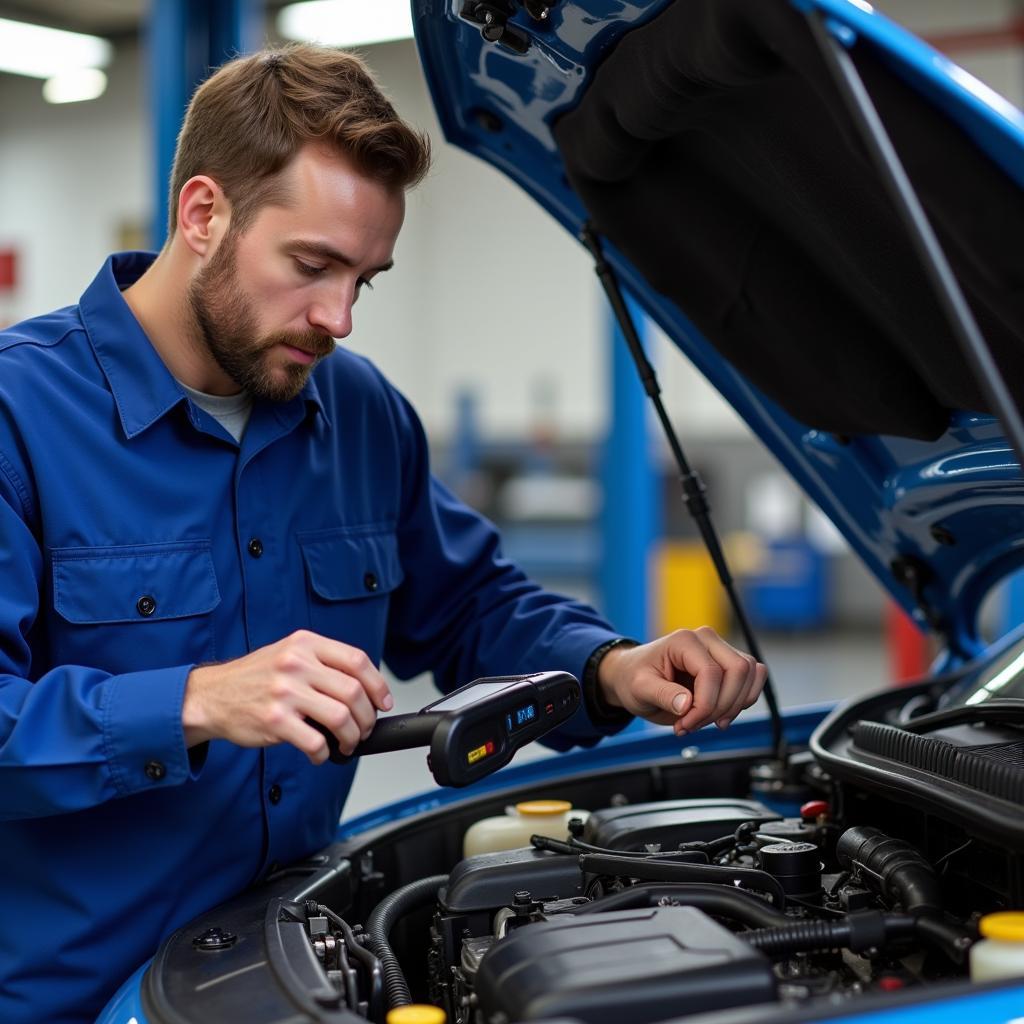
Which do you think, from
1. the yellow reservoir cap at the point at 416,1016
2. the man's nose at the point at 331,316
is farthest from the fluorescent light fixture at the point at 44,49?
the yellow reservoir cap at the point at 416,1016

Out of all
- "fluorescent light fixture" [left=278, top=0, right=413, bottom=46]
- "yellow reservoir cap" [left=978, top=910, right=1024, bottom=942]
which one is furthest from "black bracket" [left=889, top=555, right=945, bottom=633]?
"fluorescent light fixture" [left=278, top=0, right=413, bottom=46]

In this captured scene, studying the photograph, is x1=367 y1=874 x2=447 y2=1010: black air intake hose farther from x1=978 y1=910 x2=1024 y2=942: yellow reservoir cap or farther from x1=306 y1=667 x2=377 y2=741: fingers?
x1=978 y1=910 x2=1024 y2=942: yellow reservoir cap

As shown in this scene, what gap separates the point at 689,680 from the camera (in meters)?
1.56

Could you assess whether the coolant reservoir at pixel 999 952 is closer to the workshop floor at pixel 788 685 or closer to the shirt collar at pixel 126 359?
the shirt collar at pixel 126 359

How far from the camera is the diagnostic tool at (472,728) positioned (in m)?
1.17

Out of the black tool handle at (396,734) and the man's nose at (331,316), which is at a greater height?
the man's nose at (331,316)

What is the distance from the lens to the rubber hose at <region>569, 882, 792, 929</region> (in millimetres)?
1168

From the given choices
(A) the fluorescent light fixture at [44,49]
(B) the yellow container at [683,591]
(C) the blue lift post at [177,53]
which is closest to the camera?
(C) the blue lift post at [177,53]

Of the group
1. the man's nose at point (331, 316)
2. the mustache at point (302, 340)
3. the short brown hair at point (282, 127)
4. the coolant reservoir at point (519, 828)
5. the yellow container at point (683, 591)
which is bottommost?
the yellow container at point (683, 591)

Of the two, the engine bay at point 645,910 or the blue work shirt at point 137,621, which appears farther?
the blue work shirt at point 137,621

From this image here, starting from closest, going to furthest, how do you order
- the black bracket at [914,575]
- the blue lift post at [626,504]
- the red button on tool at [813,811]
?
the red button on tool at [813,811]
the black bracket at [914,575]
the blue lift post at [626,504]

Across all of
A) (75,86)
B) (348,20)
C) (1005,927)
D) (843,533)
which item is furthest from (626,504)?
(75,86)

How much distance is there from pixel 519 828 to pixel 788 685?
5514mm

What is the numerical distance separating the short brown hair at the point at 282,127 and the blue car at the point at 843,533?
0.12 m
